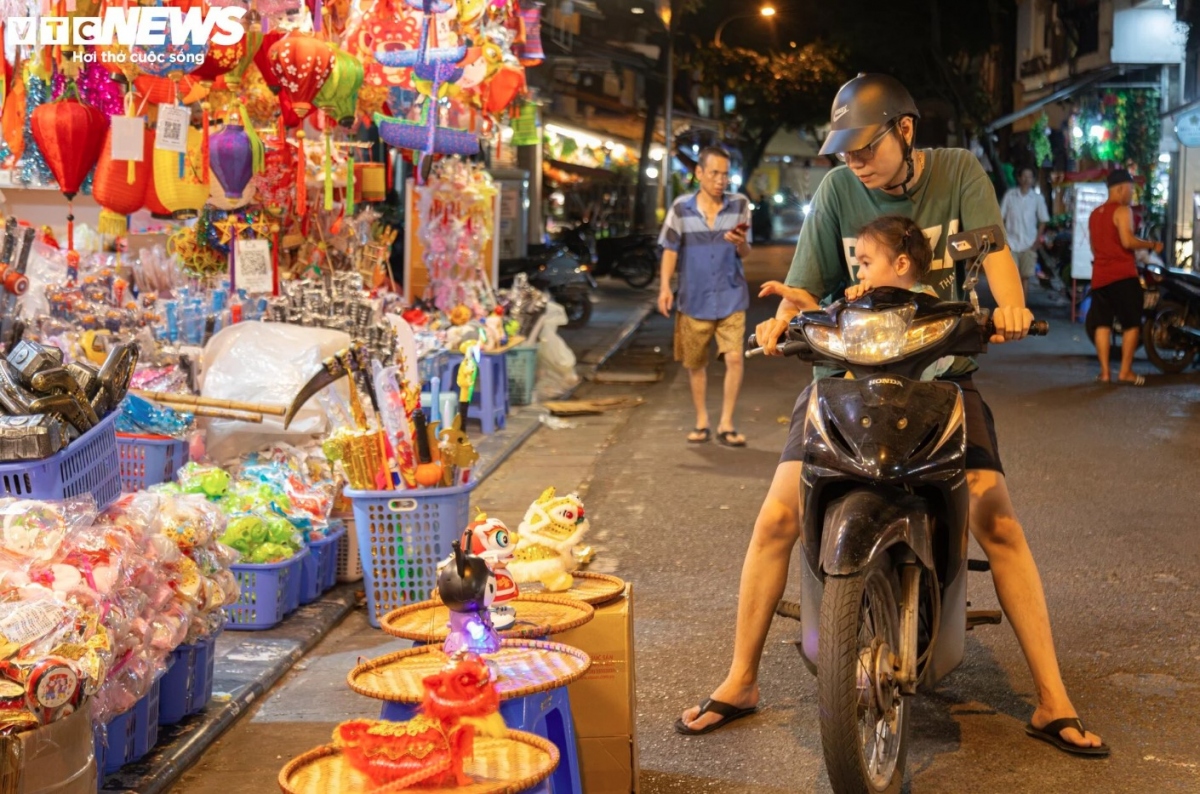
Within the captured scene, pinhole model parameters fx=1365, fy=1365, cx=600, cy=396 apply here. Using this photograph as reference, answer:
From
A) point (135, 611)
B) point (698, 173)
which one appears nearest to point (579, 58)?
point (698, 173)

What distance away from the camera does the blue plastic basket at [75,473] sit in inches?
162

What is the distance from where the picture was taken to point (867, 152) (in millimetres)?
4223

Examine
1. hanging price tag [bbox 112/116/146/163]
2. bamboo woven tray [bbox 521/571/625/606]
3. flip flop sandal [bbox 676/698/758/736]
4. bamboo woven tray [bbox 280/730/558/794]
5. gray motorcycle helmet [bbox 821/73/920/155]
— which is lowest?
flip flop sandal [bbox 676/698/758/736]

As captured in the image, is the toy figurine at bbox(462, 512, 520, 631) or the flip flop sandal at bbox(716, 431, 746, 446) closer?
the toy figurine at bbox(462, 512, 520, 631)

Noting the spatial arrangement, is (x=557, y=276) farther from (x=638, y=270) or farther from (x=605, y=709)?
(x=605, y=709)

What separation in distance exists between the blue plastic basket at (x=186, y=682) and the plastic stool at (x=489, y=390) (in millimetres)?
5402

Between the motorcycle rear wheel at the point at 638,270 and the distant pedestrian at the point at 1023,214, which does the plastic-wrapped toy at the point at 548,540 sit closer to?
the distant pedestrian at the point at 1023,214

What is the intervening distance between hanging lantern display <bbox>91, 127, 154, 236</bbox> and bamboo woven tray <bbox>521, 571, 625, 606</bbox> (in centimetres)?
378

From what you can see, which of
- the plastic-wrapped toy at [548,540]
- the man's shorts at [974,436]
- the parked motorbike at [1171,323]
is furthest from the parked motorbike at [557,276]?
the man's shorts at [974,436]

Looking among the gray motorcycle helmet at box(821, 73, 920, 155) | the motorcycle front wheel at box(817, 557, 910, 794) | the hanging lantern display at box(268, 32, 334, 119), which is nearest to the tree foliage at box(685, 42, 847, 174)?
the hanging lantern display at box(268, 32, 334, 119)

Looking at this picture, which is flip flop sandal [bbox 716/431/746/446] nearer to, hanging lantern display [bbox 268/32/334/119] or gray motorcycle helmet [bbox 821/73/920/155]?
hanging lantern display [bbox 268/32/334/119]

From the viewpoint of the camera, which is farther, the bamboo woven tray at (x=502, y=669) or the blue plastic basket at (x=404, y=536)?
the blue plastic basket at (x=404, y=536)

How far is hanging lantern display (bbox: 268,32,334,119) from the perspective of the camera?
726 cm

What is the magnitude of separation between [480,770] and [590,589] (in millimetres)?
1372
